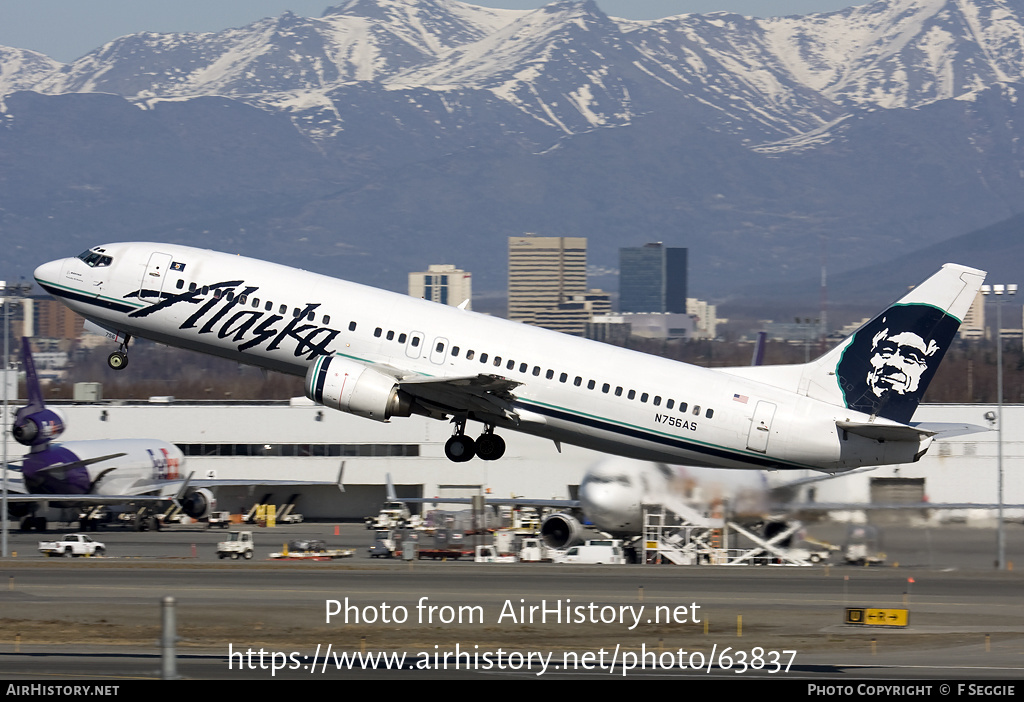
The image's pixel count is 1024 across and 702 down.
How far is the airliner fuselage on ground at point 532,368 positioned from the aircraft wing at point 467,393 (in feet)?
0.26

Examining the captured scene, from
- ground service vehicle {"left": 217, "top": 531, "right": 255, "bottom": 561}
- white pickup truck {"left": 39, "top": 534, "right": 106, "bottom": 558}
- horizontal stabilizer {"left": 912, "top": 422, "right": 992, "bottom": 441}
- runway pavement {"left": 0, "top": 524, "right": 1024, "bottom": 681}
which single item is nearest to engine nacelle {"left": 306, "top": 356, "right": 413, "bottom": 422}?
runway pavement {"left": 0, "top": 524, "right": 1024, "bottom": 681}

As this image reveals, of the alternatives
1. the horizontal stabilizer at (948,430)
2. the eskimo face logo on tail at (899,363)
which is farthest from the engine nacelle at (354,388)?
the horizontal stabilizer at (948,430)

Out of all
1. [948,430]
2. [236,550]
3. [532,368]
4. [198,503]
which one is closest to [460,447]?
[532,368]

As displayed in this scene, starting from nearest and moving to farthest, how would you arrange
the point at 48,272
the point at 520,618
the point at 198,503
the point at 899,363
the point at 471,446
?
the point at 471,446 → the point at 899,363 → the point at 520,618 → the point at 48,272 → the point at 198,503

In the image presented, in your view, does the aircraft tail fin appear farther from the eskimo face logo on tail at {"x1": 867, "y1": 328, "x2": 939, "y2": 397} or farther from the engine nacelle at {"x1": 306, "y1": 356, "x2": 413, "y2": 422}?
the engine nacelle at {"x1": 306, "y1": 356, "x2": 413, "y2": 422}

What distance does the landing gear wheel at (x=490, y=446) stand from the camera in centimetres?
4881

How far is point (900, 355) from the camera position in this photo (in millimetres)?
49656

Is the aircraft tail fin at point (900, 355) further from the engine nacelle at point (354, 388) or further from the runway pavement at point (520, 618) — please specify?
the engine nacelle at point (354, 388)

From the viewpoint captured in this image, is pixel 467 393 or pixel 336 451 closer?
pixel 467 393

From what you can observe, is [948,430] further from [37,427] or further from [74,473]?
[74,473]

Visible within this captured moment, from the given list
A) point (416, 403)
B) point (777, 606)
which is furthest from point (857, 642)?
point (416, 403)

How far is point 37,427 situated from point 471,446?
2133 inches

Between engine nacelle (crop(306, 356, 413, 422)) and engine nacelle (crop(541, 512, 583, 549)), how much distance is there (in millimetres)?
30248

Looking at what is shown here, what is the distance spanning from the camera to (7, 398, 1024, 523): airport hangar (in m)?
101
